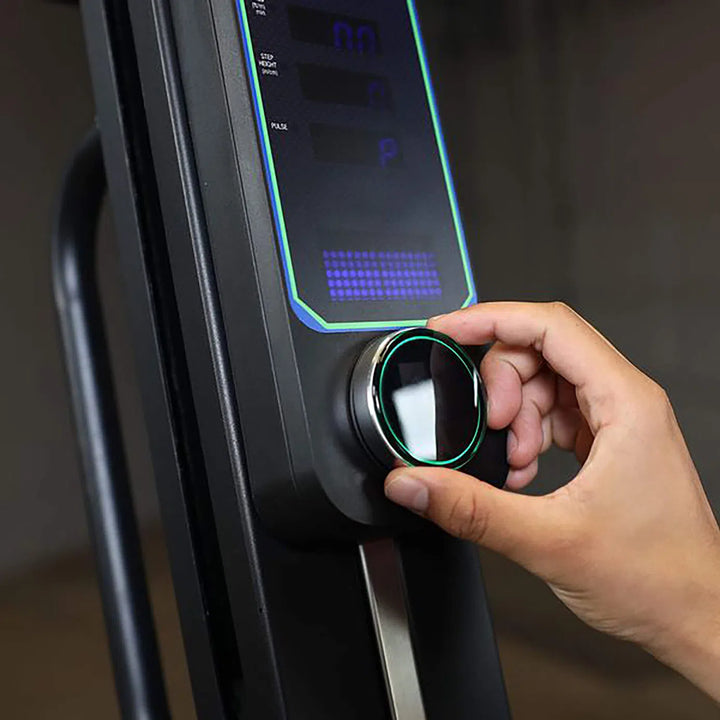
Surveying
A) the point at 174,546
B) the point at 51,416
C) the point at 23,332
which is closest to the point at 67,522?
the point at 51,416

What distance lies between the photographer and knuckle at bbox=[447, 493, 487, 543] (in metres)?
0.45

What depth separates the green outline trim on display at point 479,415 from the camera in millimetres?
448

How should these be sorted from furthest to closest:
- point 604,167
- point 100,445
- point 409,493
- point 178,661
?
point 604,167 < point 178,661 < point 100,445 < point 409,493

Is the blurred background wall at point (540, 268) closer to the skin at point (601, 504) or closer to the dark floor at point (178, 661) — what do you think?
the dark floor at point (178, 661)

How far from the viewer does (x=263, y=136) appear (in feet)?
1.51

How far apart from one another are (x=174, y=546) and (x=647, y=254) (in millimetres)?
2147

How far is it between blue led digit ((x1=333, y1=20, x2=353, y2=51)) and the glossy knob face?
0.16 meters

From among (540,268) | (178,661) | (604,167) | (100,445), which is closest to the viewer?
(100,445)

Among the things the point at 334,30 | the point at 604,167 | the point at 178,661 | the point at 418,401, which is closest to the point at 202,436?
the point at 418,401

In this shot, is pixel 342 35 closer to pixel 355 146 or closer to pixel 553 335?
pixel 355 146

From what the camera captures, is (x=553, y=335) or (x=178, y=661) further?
(x=178, y=661)

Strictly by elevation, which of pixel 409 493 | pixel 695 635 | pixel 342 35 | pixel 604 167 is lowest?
pixel 695 635

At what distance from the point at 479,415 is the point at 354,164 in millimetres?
143

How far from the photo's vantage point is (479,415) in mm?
487
